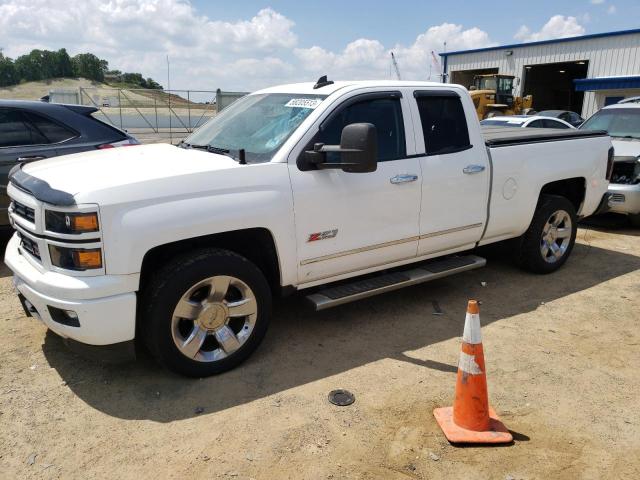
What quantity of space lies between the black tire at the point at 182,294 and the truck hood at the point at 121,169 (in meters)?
0.53

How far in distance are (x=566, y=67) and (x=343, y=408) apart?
3946 cm

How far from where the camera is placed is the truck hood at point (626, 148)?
793 centimetres

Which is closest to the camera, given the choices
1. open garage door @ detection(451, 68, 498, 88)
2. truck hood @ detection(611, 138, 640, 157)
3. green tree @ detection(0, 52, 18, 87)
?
truck hood @ detection(611, 138, 640, 157)

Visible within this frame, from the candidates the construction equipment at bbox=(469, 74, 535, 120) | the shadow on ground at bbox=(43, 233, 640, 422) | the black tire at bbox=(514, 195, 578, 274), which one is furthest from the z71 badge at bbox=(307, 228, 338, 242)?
the construction equipment at bbox=(469, 74, 535, 120)

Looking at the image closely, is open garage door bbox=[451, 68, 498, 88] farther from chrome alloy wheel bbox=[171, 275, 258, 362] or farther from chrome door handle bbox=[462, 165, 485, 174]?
chrome alloy wheel bbox=[171, 275, 258, 362]

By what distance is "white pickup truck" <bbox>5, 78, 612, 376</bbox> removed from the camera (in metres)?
3.18

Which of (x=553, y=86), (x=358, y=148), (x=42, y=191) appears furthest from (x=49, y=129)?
(x=553, y=86)

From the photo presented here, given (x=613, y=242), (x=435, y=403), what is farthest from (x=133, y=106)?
(x=435, y=403)

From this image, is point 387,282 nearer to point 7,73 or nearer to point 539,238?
point 539,238

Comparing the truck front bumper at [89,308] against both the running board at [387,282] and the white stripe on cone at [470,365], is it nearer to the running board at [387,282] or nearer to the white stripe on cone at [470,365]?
the running board at [387,282]

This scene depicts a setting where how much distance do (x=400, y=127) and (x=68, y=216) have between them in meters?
2.56

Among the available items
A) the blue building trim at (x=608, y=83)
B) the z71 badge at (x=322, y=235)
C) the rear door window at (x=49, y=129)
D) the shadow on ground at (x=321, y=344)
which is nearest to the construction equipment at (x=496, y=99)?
the blue building trim at (x=608, y=83)

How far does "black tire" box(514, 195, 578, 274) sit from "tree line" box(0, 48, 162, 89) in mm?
78137

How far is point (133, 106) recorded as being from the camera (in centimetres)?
2447
